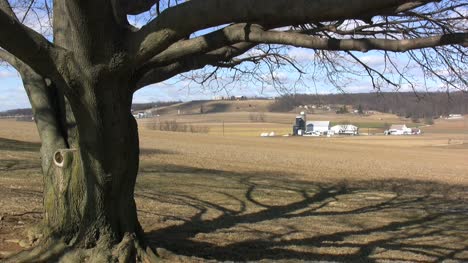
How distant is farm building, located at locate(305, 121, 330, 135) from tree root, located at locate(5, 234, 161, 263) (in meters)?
102

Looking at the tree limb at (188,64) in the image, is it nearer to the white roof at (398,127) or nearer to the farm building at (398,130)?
the farm building at (398,130)

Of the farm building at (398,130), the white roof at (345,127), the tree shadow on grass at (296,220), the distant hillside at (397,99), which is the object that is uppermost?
the distant hillside at (397,99)

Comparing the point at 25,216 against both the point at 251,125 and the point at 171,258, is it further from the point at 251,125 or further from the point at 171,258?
the point at 251,125

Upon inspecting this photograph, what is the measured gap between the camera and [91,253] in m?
5.74

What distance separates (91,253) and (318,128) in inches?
4328

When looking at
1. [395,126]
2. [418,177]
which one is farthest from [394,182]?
[395,126]

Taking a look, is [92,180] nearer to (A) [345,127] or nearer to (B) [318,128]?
(A) [345,127]

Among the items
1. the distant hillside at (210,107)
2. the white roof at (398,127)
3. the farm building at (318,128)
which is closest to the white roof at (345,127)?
the farm building at (318,128)

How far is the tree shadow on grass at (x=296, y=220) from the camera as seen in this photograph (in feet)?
25.1

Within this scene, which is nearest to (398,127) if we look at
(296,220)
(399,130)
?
(399,130)

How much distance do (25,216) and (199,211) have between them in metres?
3.34

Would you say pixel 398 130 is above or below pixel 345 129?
below

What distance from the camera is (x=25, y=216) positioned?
7930 millimetres

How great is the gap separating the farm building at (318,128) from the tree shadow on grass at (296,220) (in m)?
92.4
